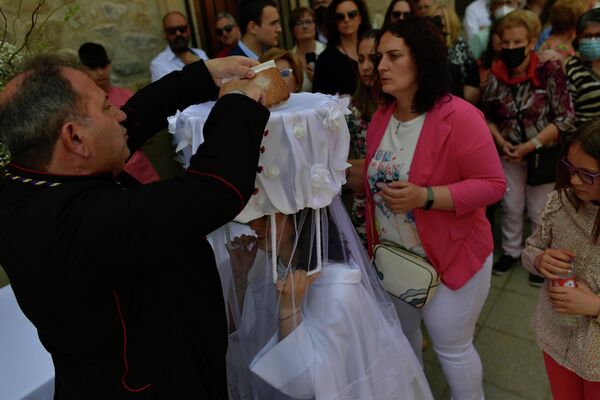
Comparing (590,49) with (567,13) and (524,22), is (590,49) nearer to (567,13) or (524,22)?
(524,22)

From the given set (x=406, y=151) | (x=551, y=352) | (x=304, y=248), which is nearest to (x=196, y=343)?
(x=304, y=248)

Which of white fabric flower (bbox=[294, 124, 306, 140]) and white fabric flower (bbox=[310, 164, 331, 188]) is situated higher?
white fabric flower (bbox=[294, 124, 306, 140])

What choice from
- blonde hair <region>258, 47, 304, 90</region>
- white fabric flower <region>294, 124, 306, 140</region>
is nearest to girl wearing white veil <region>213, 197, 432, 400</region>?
white fabric flower <region>294, 124, 306, 140</region>

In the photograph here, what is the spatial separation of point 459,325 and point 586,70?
202cm

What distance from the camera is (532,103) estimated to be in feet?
9.85

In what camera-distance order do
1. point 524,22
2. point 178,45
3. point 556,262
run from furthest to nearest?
point 178,45 → point 524,22 → point 556,262

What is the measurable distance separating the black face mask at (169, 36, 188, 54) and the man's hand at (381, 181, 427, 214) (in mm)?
2692

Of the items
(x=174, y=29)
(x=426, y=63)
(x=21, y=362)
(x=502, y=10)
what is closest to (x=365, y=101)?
(x=426, y=63)

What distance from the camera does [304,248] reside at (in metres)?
1.46

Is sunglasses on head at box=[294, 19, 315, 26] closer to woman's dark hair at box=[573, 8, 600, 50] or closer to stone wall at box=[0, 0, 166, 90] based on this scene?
stone wall at box=[0, 0, 166, 90]

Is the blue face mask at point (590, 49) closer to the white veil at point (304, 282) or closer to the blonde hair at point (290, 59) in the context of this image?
the blonde hair at point (290, 59)

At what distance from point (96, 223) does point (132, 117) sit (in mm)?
654

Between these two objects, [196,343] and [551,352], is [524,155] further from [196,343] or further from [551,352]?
[196,343]

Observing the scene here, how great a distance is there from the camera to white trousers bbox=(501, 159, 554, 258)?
10.9 feet
